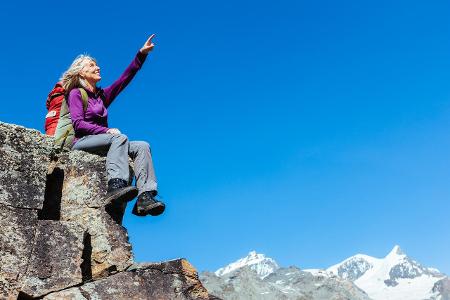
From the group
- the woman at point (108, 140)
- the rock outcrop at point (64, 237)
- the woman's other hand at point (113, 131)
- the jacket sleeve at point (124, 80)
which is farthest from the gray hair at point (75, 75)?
the rock outcrop at point (64, 237)

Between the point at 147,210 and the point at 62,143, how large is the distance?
1.73 m

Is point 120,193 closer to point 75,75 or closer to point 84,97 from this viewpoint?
point 84,97

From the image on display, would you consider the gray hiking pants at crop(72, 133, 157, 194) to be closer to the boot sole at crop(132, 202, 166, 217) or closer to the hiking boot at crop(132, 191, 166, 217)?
the hiking boot at crop(132, 191, 166, 217)

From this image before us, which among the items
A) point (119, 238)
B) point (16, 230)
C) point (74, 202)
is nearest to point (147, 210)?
point (119, 238)

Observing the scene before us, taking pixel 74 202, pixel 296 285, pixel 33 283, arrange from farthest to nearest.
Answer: pixel 296 285 < pixel 74 202 < pixel 33 283

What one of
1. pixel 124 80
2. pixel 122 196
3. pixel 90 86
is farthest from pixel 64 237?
pixel 124 80

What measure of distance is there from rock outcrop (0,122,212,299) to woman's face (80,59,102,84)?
1.37m

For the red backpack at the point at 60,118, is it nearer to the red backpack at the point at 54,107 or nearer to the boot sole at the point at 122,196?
the red backpack at the point at 54,107

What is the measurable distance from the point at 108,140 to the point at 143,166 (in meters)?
0.63

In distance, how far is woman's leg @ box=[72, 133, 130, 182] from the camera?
782 cm

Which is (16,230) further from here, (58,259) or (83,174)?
(83,174)

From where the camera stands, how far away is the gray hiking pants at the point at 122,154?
7.87 meters

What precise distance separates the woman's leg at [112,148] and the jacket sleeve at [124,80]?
1.30 meters

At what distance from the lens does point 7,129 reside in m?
7.47
